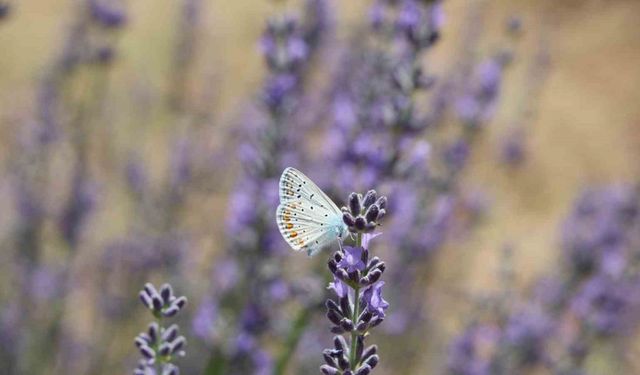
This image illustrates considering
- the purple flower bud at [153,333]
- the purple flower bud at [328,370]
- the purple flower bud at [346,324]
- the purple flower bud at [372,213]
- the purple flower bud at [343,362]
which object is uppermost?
the purple flower bud at [372,213]

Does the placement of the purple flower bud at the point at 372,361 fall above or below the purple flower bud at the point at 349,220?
below

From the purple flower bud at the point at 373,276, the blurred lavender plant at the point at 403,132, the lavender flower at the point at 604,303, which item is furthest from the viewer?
the lavender flower at the point at 604,303

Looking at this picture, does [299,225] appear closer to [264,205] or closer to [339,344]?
[339,344]

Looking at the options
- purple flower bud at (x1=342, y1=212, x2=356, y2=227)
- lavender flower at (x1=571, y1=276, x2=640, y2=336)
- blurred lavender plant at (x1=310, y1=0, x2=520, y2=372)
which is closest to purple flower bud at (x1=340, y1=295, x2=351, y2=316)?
purple flower bud at (x1=342, y1=212, x2=356, y2=227)

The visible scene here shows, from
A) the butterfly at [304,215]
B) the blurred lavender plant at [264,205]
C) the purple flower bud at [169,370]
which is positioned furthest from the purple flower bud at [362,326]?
the blurred lavender plant at [264,205]

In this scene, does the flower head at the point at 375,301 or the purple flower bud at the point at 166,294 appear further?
the purple flower bud at the point at 166,294

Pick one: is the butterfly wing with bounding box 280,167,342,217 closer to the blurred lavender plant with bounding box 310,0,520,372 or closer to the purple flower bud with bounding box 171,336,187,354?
the purple flower bud with bounding box 171,336,187,354

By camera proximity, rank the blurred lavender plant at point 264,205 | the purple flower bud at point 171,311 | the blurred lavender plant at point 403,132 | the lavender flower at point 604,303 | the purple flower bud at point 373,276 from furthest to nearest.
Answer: the lavender flower at point 604,303
the blurred lavender plant at point 264,205
the blurred lavender plant at point 403,132
the purple flower bud at point 171,311
the purple flower bud at point 373,276

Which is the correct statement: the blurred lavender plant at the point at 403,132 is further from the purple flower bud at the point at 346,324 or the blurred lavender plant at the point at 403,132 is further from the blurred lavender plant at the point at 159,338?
the purple flower bud at the point at 346,324
